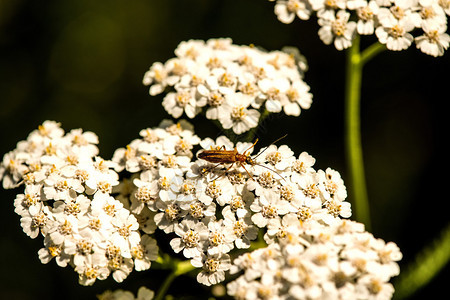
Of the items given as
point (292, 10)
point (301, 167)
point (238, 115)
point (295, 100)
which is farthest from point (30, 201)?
point (292, 10)

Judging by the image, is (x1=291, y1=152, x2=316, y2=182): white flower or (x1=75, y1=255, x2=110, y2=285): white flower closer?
(x1=75, y1=255, x2=110, y2=285): white flower

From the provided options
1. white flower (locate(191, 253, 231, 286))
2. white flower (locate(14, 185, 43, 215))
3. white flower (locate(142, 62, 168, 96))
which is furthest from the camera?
white flower (locate(142, 62, 168, 96))

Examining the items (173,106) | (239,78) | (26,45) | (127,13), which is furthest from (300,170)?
(26,45)

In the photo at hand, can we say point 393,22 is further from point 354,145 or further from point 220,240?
point 220,240

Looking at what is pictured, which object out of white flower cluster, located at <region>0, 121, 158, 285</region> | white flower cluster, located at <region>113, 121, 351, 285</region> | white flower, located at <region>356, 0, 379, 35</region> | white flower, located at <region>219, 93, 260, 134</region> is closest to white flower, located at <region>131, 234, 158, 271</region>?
white flower cluster, located at <region>0, 121, 158, 285</region>

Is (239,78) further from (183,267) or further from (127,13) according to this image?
(127,13)

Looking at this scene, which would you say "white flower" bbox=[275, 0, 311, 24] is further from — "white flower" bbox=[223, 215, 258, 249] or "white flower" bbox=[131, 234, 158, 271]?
"white flower" bbox=[131, 234, 158, 271]

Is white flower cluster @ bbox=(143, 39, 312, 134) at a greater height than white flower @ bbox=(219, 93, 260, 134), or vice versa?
white flower cluster @ bbox=(143, 39, 312, 134)
